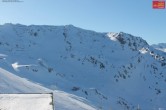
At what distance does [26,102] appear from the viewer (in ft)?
102

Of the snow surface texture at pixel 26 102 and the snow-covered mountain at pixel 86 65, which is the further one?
the snow-covered mountain at pixel 86 65

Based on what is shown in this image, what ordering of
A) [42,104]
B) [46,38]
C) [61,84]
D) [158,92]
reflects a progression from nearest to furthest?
[42,104]
[61,84]
[158,92]
[46,38]

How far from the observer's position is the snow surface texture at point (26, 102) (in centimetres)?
2997

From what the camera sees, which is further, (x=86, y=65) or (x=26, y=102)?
(x=86, y=65)

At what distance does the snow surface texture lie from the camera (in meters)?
30.0

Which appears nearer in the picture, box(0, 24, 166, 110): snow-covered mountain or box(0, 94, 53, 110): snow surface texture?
box(0, 94, 53, 110): snow surface texture

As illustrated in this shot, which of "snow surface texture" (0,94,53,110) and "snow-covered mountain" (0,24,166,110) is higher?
"snow surface texture" (0,94,53,110)

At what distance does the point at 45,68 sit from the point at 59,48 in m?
42.2

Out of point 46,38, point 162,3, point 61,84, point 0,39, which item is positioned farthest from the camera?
point 46,38

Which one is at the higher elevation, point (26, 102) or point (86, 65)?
point (26, 102)

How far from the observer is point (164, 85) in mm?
186375

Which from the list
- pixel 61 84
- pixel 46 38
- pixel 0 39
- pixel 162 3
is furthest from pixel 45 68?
pixel 162 3

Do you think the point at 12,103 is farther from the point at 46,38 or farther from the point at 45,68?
the point at 46,38

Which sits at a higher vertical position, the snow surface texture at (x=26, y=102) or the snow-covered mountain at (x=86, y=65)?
the snow surface texture at (x=26, y=102)
